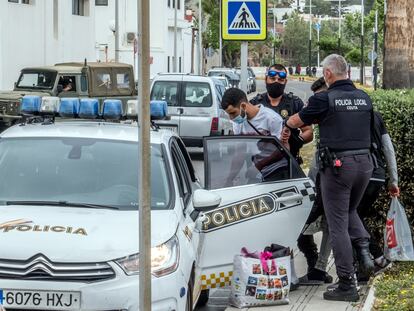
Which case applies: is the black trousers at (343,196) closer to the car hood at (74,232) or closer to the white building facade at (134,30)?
the car hood at (74,232)

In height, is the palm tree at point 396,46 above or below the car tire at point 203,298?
above

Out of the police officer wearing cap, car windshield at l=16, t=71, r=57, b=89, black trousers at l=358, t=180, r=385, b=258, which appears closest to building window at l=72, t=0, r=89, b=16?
car windshield at l=16, t=71, r=57, b=89

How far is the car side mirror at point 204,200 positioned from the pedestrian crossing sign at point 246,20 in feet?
14.7

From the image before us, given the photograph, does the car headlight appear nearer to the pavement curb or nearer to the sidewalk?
the sidewalk

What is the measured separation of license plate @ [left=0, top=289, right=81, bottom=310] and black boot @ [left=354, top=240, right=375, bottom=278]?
346 cm

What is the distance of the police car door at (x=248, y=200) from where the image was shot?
8258 mm

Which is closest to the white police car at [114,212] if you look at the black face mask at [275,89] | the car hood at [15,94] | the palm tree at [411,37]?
the black face mask at [275,89]

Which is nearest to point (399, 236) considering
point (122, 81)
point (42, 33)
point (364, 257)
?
point (364, 257)

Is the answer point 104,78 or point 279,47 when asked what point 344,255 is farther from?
point 279,47

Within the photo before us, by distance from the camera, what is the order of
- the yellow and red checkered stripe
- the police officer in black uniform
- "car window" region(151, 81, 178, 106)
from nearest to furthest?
the yellow and red checkered stripe
the police officer in black uniform
"car window" region(151, 81, 178, 106)

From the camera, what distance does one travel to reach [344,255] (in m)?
8.50

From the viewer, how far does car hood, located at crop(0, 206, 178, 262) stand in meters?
6.20

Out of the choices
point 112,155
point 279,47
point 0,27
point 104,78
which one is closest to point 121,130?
point 112,155

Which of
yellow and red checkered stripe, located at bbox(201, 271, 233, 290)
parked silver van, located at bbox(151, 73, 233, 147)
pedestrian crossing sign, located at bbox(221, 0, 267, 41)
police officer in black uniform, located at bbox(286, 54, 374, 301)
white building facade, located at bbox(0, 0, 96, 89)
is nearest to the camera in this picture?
yellow and red checkered stripe, located at bbox(201, 271, 233, 290)
